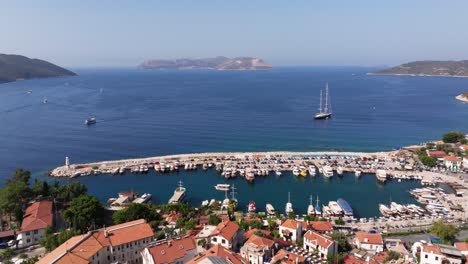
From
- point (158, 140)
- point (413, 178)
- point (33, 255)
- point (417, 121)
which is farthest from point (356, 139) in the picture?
point (33, 255)

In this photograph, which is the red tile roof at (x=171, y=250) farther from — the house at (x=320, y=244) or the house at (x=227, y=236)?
the house at (x=320, y=244)

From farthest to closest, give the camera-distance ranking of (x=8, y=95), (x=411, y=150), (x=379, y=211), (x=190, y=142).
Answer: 1. (x=8, y=95)
2. (x=190, y=142)
3. (x=411, y=150)
4. (x=379, y=211)

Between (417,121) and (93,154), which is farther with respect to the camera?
(417,121)

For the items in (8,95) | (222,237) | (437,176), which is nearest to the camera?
(222,237)

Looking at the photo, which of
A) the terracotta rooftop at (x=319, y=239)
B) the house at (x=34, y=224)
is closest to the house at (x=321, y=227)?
the terracotta rooftop at (x=319, y=239)

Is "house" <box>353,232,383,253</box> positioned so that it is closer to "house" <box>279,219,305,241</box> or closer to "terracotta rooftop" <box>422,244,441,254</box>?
"terracotta rooftop" <box>422,244,441,254</box>

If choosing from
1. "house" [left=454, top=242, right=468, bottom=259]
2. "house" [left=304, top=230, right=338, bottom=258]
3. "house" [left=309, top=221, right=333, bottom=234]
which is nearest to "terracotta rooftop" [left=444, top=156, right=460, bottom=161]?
"house" [left=454, top=242, right=468, bottom=259]

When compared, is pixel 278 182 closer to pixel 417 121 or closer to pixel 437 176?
pixel 437 176

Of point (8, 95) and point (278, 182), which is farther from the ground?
point (8, 95)
